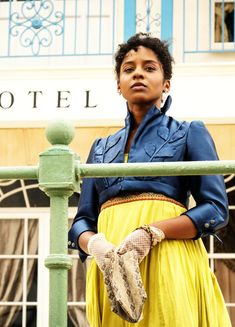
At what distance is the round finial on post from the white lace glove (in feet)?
1.11

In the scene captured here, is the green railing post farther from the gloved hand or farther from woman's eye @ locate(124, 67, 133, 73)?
woman's eye @ locate(124, 67, 133, 73)

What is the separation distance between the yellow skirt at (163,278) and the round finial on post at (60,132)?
0.38m

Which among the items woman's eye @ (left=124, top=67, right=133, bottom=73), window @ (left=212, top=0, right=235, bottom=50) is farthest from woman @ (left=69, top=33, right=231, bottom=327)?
window @ (left=212, top=0, right=235, bottom=50)

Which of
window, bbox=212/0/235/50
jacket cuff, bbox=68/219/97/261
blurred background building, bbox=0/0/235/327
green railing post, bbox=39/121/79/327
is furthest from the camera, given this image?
window, bbox=212/0/235/50

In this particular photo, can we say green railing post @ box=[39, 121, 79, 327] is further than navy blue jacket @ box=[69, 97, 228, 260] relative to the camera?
No

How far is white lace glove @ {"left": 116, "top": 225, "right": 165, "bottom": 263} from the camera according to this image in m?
3.39

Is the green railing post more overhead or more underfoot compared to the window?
more underfoot

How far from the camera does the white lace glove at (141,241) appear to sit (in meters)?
3.39

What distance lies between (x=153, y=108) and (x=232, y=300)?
6.33 metres

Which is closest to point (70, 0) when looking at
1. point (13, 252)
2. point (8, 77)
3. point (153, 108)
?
point (8, 77)

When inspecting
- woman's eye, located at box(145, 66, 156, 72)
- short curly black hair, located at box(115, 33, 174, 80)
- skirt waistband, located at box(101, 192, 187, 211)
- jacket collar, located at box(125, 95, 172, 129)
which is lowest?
skirt waistband, located at box(101, 192, 187, 211)

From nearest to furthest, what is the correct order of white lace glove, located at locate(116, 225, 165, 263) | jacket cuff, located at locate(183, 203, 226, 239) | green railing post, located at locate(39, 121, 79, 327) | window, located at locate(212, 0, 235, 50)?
green railing post, located at locate(39, 121, 79, 327), white lace glove, located at locate(116, 225, 165, 263), jacket cuff, located at locate(183, 203, 226, 239), window, located at locate(212, 0, 235, 50)

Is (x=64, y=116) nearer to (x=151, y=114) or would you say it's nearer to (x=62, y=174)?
(x=151, y=114)

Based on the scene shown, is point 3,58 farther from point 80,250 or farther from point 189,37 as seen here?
point 80,250
